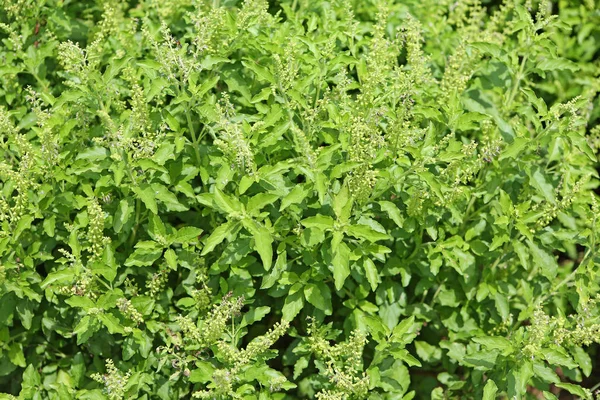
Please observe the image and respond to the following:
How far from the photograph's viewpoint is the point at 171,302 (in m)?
4.66

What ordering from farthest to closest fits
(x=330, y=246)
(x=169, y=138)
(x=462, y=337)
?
1. (x=462, y=337)
2. (x=169, y=138)
3. (x=330, y=246)

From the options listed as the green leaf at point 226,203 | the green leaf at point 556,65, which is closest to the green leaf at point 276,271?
the green leaf at point 226,203

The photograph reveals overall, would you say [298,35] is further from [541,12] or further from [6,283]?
[6,283]

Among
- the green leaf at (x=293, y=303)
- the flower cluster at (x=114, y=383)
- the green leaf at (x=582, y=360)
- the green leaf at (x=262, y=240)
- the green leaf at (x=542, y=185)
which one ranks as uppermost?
the green leaf at (x=262, y=240)

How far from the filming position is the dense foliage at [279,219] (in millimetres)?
4074

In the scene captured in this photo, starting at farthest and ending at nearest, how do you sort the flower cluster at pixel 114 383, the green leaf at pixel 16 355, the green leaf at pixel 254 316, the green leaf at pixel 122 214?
the green leaf at pixel 16 355 → the green leaf at pixel 254 316 → the green leaf at pixel 122 214 → the flower cluster at pixel 114 383

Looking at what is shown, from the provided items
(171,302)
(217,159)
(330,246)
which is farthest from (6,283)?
(330,246)

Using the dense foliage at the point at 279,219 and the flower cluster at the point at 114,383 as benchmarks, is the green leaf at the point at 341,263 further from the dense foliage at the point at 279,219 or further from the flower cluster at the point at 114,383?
the flower cluster at the point at 114,383

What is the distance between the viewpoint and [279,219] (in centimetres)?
420

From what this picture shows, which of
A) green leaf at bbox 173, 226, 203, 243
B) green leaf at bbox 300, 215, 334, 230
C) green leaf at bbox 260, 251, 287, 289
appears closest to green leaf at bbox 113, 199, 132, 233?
green leaf at bbox 173, 226, 203, 243

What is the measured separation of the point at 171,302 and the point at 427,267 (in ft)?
5.32

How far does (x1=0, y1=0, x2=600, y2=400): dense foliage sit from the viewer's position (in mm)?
4074

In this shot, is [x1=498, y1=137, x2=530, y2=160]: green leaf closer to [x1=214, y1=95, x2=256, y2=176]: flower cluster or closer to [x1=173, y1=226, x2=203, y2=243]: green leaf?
[x1=214, y1=95, x2=256, y2=176]: flower cluster

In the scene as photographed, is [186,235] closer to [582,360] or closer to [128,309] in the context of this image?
[128,309]
